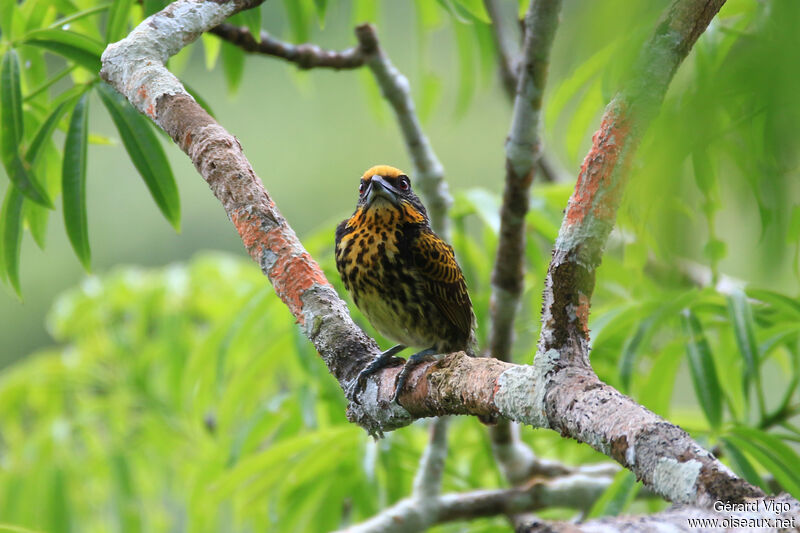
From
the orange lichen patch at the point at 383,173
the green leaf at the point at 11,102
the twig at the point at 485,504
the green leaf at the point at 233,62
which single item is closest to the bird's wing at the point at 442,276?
the orange lichen patch at the point at 383,173

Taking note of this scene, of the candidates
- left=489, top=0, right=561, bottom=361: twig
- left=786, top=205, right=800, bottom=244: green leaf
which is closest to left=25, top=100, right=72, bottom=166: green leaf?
left=489, top=0, right=561, bottom=361: twig

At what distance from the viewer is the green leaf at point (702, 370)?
243 cm

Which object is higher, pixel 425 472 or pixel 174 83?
pixel 174 83

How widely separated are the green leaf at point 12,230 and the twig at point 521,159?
151 cm

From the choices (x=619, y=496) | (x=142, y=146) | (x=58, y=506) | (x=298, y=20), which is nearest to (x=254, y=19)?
(x=142, y=146)

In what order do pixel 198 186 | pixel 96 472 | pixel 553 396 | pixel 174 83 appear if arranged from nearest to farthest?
pixel 553 396 → pixel 174 83 → pixel 96 472 → pixel 198 186

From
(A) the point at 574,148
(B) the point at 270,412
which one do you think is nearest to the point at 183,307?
(B) the point at 270,412

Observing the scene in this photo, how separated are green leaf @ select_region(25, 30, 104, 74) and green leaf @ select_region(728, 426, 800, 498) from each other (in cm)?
214

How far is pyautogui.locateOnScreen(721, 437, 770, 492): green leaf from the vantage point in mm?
2250

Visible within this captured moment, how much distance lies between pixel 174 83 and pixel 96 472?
2.97 metres

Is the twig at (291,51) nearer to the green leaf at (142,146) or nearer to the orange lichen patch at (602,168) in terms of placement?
the green leaf at (142,146)

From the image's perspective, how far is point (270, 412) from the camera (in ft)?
10.7

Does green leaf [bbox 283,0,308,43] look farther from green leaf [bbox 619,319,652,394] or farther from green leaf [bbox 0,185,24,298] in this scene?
green leaf [bbox 619,319,652,394]

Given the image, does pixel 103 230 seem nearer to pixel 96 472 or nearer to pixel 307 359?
pixel 96 472
